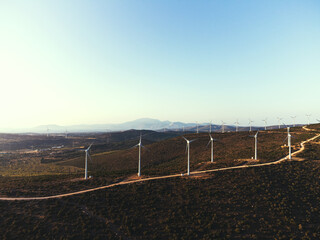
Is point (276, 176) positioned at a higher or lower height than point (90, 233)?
higher

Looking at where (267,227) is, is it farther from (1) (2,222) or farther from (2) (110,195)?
(1) (2,222)

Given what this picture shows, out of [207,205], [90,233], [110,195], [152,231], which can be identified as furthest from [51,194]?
[207,205]

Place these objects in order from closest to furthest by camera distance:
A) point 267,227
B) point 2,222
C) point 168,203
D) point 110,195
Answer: point 267,227 < point 2,222 < point 168,203 < point 110,195

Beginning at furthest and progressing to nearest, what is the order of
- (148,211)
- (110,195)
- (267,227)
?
1. (110,195)
2. (148,211)
3. (267,227)

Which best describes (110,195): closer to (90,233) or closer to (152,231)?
(90,233)

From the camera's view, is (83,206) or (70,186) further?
(70,186)

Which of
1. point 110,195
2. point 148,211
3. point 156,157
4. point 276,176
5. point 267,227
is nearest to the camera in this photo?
point 267,227

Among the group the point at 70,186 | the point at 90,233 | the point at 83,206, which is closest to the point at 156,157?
the point at 70,186

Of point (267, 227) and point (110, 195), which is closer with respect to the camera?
point (267, 227)

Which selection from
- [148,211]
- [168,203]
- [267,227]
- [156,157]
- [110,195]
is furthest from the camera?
[156,157]
